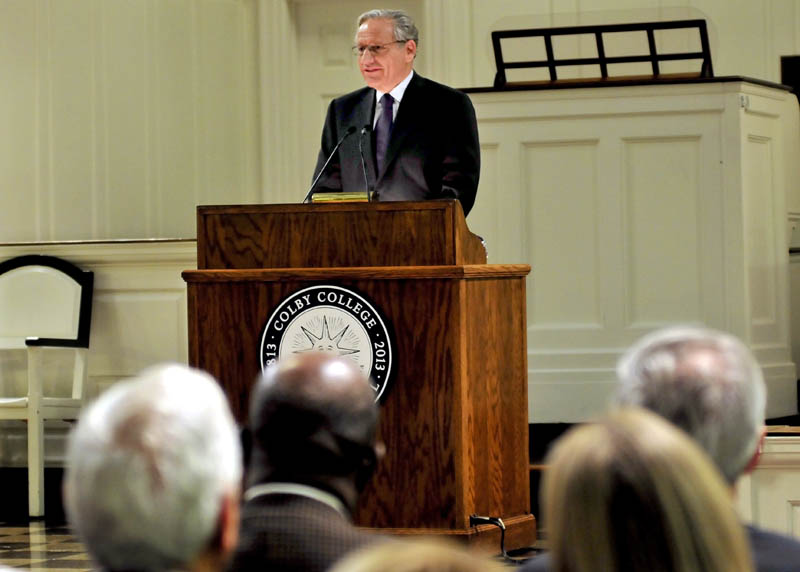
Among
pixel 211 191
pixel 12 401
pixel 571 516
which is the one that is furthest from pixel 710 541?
pixel 211 191

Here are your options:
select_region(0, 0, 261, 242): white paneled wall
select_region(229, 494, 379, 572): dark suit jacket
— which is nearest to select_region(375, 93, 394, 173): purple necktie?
select_region(229, 494, 379, 572): dark suit jacket

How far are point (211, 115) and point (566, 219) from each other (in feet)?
7.33

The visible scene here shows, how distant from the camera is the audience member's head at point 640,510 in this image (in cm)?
106

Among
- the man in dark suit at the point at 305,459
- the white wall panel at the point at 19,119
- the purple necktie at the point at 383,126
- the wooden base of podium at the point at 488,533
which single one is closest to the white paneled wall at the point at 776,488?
the wooden base of podium at the point at 488,533

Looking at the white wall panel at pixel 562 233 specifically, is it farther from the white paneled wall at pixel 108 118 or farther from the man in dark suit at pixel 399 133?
the white paneled wall at pixel 108 118

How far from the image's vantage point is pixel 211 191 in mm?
7250

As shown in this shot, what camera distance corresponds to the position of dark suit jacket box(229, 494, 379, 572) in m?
1.60

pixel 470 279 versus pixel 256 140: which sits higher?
pixel 256 140

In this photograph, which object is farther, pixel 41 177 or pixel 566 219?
pixel 41 177

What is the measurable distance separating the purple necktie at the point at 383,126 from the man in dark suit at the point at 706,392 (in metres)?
2.84

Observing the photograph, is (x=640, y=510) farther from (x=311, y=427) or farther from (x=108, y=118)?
(x=108, y=118)

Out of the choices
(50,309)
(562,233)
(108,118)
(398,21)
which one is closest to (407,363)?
(398,21)

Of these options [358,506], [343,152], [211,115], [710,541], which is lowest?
[358,506]

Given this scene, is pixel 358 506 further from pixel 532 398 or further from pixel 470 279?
pixel 532 398
